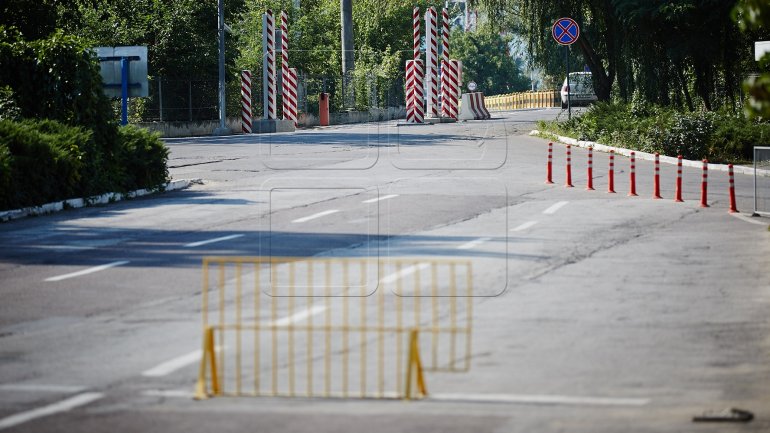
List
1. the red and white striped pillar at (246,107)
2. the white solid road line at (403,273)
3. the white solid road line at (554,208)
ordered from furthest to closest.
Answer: the red and white striped pillar at (246,107) → the white solid road line at (554,208) → the white solid road line at (403,273)

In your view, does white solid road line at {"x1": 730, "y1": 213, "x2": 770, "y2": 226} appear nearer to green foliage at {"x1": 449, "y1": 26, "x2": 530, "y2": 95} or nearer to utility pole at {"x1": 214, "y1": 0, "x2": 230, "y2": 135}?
utility pole at {"x1": 214, "y1": 0, "x2": 230, "y2": 135}

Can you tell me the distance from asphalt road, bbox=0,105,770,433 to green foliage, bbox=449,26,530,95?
7771 cm

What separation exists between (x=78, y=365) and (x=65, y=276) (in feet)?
16.0

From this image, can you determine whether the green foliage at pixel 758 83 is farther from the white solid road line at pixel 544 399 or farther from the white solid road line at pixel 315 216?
the white solid road line at pixel 315 216

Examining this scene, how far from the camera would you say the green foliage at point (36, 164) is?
21.8 metres

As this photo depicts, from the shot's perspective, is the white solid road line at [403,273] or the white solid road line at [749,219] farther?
the white solid road line at [749,219]

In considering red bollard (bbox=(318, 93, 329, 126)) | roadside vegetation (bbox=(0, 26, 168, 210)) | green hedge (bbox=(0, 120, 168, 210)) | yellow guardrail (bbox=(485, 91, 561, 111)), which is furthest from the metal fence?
green hedge (bbox=(0, 120, 168, 210))

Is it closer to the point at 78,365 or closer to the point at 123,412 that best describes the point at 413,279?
the point at 78,365

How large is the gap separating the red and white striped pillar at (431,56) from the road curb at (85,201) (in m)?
23.9

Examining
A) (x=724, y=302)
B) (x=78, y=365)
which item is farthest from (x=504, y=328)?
(x=78, y=365)

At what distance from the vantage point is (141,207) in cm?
2291

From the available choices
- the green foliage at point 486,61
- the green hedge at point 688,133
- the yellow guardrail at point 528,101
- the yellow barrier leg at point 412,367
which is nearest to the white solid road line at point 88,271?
the yellow barrier leg at point 412,367

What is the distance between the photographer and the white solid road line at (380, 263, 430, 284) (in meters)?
14.1

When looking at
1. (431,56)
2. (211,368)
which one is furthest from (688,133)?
(211,368)
